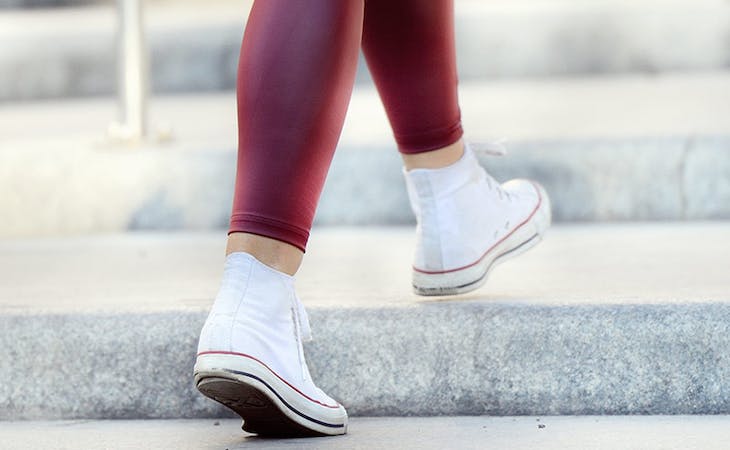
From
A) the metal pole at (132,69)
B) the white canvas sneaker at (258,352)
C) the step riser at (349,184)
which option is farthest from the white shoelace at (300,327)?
the metal pole at (132,69)

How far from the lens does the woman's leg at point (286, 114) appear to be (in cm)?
73

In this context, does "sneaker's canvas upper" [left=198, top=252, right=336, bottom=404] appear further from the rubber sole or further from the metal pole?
the metal pole

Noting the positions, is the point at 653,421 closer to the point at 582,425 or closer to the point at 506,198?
the point at 582,425

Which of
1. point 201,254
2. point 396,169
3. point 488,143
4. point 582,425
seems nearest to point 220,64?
point 396,169

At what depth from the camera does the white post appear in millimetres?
1783

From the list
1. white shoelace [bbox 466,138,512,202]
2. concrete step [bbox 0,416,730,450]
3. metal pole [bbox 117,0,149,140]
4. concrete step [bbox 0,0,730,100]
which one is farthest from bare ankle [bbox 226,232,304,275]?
concrete step [bbox 0,0,730,100]

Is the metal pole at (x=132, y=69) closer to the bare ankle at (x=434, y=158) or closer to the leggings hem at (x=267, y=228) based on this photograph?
the bare ankle at (x=434, y=158)

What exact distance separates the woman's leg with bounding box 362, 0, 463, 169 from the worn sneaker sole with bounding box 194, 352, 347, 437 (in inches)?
9.1

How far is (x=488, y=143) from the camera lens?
1.00 metres

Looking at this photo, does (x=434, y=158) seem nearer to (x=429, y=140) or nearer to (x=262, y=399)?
(x=429, y=140)

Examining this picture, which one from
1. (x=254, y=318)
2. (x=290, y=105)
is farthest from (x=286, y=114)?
(x=254, y=318)

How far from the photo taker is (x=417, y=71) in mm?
873

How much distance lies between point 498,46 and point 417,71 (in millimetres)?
1586

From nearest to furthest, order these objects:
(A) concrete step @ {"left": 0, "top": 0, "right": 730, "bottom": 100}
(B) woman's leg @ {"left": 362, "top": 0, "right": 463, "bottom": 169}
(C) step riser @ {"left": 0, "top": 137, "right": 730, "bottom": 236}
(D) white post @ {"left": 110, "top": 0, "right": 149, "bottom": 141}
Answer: (B) woman's leg @ {"left": 362, "top": 0, "right": 463, "bottom": 169}, (C) step riser @ {"left": 0, "top": 137, "right": 730, "bottom": 236}, (D) white post @ {"left": 110, "top": 0, "right": 149, "bottom": 141}, (A) concrete step @ {"left": 0, "top": 0, "right": 730, "bottom": 100}
